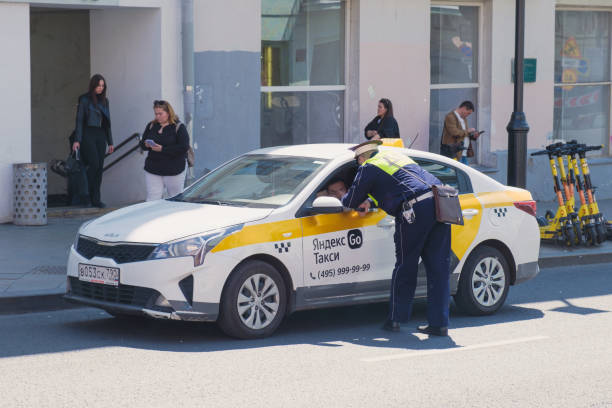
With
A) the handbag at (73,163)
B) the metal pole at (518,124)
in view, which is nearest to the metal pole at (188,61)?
the handbag at (73,163)

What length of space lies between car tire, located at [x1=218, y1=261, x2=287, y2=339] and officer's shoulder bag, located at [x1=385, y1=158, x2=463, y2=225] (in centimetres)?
135

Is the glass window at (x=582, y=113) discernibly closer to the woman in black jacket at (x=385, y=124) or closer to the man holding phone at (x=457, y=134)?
the man holding phone at (x=457, y=134)

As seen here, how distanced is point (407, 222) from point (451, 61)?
395 inches

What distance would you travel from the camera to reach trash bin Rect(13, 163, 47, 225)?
13727mm

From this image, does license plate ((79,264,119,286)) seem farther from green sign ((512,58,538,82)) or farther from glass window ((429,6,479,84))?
green sign ((512,58,538,82))

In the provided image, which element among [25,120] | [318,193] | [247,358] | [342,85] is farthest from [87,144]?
[247,358]

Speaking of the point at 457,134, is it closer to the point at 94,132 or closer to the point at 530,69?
the point at 530,69

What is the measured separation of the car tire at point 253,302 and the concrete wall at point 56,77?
9420 millimetres

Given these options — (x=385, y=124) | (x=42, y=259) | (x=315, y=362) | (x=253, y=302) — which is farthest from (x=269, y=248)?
(x=385, y=124)

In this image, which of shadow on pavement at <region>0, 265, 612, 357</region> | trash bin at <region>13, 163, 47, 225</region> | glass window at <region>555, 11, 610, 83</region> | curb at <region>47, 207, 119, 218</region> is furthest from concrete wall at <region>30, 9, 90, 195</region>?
glass window at <region>555, 11, 610, 83</region>

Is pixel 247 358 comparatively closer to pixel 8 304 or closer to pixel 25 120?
pixel 8 304

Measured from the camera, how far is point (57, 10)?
16.5 m

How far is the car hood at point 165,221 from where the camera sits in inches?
318

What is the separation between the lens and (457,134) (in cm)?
1666
